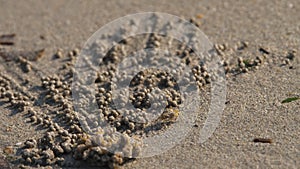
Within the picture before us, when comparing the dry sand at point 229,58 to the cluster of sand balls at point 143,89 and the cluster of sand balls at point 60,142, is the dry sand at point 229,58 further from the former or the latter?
the cluster of sand balls at point 143,89

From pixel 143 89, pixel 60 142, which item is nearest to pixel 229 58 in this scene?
pixel 143 89

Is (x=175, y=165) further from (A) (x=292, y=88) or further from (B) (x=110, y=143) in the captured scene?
(A) (x=292, y=88)

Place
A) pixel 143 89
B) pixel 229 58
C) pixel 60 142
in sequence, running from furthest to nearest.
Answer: pixel 229 58, pixel 143 89, pixel 60 142

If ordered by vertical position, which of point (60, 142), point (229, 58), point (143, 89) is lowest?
point (60, 142)

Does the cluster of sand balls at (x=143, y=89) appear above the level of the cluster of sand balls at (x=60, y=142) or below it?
above

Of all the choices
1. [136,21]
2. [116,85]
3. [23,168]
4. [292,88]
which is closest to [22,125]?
[23,168]

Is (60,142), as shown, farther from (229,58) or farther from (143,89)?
(229,58)

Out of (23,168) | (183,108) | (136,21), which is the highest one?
(136,21)

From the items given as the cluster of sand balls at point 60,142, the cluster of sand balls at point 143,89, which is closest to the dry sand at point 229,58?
the cluster of sand balls at point 60,142
